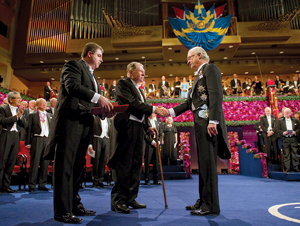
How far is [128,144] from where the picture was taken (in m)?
2.42

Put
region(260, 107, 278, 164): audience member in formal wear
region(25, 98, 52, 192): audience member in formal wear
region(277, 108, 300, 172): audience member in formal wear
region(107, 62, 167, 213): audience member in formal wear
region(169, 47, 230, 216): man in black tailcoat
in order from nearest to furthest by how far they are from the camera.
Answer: region(169, 47, 230, 216): man in black tailcoat → region(107, 62, 167, 213): audience member in formal wear → region(25, 98, 52, 192): audience member in formal wear → region(277, 108, 300, 172): audience member in formal wear → region(260, 107, 278, 164): audience member in formal wear

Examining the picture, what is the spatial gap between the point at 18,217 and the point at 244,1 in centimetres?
1533

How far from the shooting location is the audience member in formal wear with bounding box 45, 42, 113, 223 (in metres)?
1.79

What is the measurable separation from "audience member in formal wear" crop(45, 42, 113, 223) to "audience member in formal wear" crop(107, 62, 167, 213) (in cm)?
39

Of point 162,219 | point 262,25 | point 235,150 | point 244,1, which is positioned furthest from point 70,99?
point 244,1

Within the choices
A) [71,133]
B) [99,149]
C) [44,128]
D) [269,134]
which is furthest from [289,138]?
[71,133]

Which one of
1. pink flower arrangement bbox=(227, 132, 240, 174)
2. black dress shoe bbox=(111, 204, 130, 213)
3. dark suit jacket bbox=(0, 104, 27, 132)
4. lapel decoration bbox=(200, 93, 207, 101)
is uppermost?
dark suit jacket bbox=(0, 104, 27, 132)

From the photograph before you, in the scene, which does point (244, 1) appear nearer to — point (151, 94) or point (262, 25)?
point (262, 25)

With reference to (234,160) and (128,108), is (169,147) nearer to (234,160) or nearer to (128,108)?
(234,160)

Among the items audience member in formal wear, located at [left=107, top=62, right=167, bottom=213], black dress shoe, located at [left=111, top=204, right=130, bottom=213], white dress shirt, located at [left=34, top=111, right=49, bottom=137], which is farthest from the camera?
white dress shirt, located at [left=34, top=111, right=49, bottom=137]

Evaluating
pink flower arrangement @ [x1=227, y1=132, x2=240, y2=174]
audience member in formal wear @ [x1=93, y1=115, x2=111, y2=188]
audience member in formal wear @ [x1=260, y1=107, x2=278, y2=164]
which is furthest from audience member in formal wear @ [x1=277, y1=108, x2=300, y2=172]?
audience member in formal wear @ [x1=93, y1=115, x2=111, y2=188]

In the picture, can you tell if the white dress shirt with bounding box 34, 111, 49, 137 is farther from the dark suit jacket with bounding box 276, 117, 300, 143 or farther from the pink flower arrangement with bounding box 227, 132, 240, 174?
the pink flower arrangement with bounding box 227, 132, 240, 174

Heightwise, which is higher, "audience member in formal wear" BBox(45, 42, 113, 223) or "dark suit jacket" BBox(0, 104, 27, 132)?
"dark suit jacket" BBox(0, 104, 27, 132)

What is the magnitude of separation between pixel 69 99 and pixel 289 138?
19.6 feet
